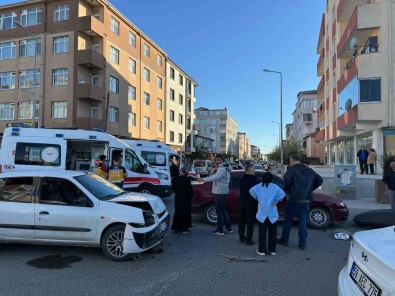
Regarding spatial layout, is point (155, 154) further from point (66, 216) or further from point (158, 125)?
point (158, 125)

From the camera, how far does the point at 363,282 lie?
2.67 m

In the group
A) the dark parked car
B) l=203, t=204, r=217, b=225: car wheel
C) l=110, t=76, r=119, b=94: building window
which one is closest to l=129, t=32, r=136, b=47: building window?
l=110, t=76, r=119, b=94: building window

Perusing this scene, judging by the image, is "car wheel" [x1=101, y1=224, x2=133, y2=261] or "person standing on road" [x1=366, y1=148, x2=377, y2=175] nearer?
"car wheel" [x1=101, y1=224, x2=133, y2=261]

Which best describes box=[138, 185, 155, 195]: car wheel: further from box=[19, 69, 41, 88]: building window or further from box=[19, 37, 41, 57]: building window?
box=[19, 37, 41, 57]: building window

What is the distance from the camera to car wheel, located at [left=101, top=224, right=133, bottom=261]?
19.5 ft

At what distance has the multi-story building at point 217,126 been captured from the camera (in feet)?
349

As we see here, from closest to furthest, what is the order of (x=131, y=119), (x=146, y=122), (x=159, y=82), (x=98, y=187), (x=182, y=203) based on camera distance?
(x=98, y=187), (x=182, y=203), (x=131, y=119), (x=146, y=122), (x=159, y=82)

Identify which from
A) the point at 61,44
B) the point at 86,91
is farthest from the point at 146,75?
the point at 86,91

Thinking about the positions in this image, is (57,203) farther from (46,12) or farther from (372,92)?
(46,12)

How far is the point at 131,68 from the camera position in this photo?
40031 mm

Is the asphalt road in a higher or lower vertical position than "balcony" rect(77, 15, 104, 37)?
lower

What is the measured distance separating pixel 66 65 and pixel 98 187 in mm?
28710

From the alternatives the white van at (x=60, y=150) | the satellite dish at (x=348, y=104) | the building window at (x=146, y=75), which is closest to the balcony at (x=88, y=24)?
the building window at (x=146, y=75)

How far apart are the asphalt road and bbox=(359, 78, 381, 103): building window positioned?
17.1 meters
